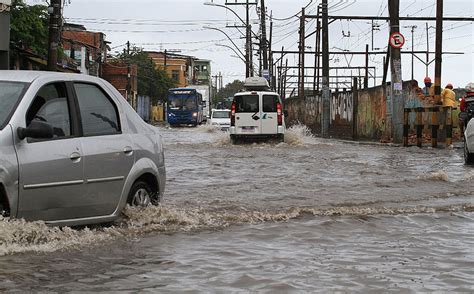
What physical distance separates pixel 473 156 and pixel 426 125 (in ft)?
27.5

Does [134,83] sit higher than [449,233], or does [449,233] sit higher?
[134,83]

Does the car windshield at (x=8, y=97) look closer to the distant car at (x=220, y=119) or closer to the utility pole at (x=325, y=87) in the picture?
the utility pole at (x=325, y=87)

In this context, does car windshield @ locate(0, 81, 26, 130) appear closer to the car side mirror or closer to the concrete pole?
the car side mirror

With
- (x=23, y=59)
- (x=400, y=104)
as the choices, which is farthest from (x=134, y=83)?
(x=400, y=104)

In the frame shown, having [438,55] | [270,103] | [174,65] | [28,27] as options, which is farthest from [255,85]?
[174,65]

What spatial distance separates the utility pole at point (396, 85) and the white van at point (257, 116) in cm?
401

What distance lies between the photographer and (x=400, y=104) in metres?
25.5

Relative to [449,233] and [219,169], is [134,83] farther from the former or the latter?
[449,233]

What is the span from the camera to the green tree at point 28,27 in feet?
93.9

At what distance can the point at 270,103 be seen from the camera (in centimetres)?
2481

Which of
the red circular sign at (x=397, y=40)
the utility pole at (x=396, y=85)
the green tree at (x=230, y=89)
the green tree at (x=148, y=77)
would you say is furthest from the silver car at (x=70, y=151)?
the green tree at (x=230, y=89)

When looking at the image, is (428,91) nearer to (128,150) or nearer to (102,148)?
(128,150)

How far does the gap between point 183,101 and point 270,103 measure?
33743mm

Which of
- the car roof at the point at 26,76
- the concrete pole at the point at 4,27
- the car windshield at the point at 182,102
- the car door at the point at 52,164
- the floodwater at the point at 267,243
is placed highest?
the concrete pole at the point at 4,27
